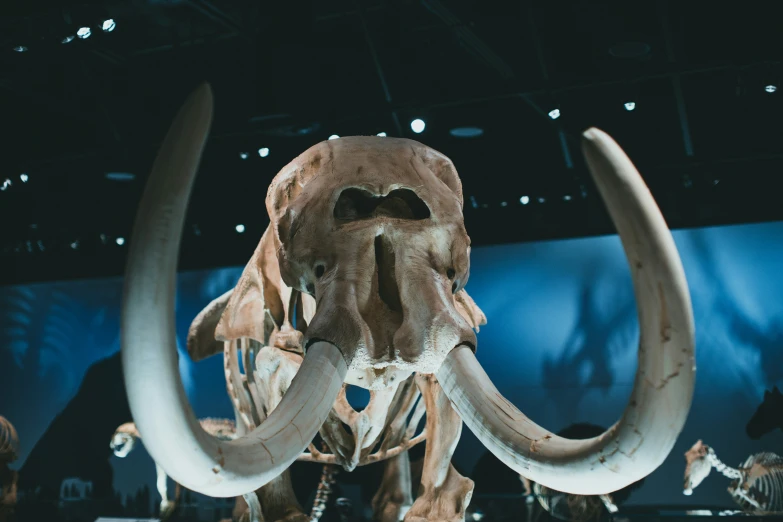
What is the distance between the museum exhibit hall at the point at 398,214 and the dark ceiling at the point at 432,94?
0.06 ft

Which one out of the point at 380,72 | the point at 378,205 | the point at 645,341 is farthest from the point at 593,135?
the point at 380,72

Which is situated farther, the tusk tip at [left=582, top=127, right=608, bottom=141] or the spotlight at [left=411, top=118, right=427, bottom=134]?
the spotlight at [left=411, top=118, right=427, bottom=134]

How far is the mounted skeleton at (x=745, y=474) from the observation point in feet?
18.3

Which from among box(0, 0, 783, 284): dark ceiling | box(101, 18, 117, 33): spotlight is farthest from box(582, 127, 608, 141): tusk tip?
box(101, 18, 117, 33): spotlight

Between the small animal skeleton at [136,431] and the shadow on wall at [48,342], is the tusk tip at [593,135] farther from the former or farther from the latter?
the shadow on wall at [48,342]

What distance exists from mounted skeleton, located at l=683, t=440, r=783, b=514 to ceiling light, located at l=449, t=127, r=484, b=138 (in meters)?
2.81

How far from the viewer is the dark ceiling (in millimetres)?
5340

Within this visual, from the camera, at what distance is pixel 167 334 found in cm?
180

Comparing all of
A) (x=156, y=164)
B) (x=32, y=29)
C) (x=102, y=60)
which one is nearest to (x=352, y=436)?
(x=156, y=164)

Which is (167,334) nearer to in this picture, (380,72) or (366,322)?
(366,322)

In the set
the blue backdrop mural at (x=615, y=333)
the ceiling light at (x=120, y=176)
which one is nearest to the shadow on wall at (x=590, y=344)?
the blue backdrop mural at (x=615, y=333)

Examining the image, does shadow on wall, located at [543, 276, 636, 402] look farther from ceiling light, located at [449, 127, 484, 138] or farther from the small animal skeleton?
the small animal skeleton

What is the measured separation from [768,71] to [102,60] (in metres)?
4.79

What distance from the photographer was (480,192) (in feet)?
20.4
